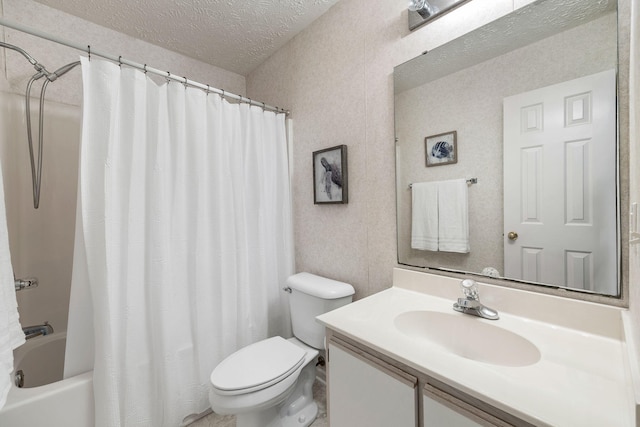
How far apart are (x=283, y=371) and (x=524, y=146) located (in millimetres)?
1402

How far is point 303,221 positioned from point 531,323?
1.36 m

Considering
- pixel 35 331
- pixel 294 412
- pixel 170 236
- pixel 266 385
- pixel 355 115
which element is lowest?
pixel 294 412

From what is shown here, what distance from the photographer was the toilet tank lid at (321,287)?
1.42 m

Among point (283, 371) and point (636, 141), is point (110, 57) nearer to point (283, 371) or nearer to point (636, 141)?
point (283, 371)

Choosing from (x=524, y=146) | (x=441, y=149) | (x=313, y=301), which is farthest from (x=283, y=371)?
(x=524, y=146)

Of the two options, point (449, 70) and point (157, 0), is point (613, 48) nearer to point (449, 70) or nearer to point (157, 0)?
point (449, 70)

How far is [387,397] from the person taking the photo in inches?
31.1

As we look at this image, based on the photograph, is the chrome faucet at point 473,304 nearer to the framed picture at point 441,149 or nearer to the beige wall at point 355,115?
the beige wall at point 355,115

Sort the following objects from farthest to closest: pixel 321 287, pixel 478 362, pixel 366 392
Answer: pixel 321 287, pixel 366 392, pixel 478 362

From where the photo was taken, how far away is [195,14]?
160 centimetres

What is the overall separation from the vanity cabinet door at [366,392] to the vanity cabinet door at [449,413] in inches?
1.5

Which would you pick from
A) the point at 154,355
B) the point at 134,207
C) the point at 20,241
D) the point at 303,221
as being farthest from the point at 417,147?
the point at 20,241

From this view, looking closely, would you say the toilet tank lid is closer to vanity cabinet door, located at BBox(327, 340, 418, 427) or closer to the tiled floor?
vanity cabinet door, located at BBox(327, 340, 418, 427)

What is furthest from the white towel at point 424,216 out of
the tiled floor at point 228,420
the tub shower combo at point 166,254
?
the tiled floor at point 228,420
